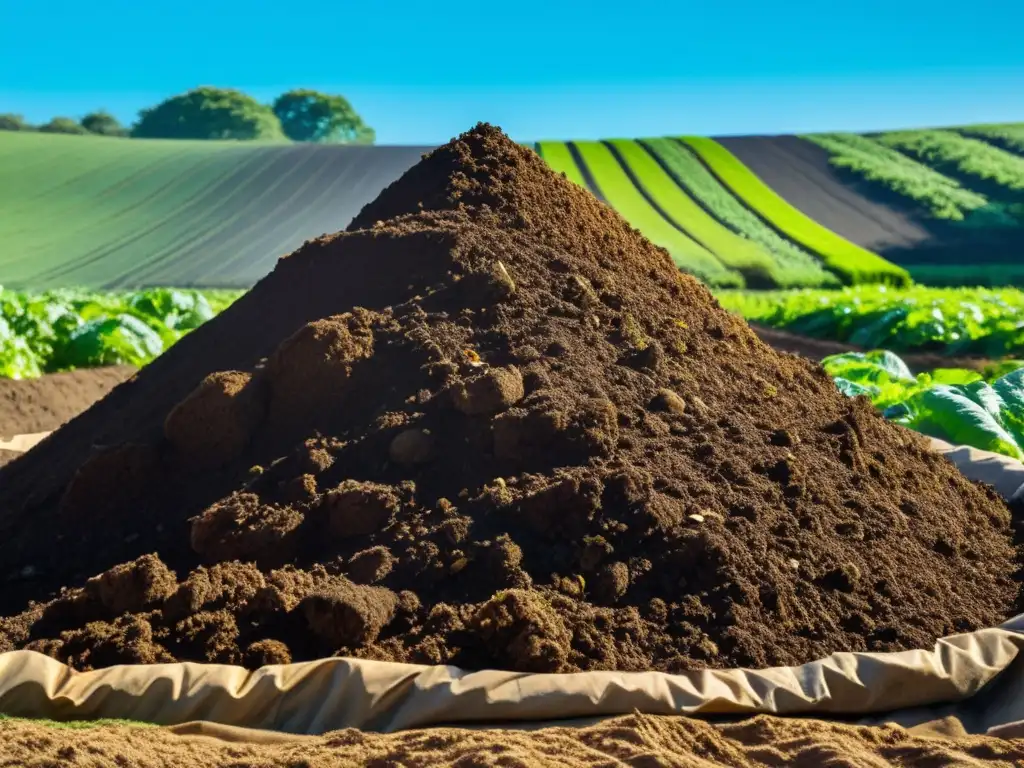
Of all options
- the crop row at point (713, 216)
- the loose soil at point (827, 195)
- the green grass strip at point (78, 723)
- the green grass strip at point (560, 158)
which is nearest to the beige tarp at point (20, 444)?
the green grass strip at point (78, 723)

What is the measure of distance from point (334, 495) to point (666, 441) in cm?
103

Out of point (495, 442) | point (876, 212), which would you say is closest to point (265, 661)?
point (495, 442)

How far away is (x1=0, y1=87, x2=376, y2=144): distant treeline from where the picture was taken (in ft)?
184

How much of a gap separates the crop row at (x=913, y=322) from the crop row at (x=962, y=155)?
20.1 metres

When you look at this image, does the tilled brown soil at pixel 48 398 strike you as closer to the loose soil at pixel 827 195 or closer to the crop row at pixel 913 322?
the crop row at pixel 913 322

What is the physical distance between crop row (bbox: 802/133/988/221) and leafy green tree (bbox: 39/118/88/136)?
42.4 meters

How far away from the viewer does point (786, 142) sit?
38.8 meters

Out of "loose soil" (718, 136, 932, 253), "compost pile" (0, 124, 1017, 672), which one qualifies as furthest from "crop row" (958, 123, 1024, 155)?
"compost pile" (0, 124, 1017, 672)

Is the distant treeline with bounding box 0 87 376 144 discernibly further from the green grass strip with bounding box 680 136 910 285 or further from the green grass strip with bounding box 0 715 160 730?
the green grass strip with bounding box 0 715 160 730

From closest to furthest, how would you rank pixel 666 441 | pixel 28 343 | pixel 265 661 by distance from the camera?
pixel 265 661 → pixel 666 441 → pixel 28 343

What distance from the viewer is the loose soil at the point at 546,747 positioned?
2.10m

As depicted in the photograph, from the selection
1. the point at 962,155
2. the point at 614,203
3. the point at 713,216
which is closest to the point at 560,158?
the point at 614,203

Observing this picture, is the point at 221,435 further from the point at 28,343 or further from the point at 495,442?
the point at 28,343

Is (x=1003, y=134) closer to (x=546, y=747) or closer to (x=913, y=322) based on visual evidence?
(x=913, y=322)
